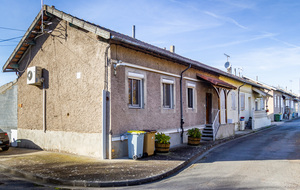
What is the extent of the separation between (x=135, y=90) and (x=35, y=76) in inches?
183

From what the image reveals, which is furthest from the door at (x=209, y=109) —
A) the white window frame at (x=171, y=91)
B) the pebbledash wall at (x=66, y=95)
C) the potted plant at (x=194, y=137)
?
the pebbledash wall at (x=66, y=95)

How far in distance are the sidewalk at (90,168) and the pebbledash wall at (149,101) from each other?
1.23m

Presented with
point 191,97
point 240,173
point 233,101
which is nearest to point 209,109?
point 191,97

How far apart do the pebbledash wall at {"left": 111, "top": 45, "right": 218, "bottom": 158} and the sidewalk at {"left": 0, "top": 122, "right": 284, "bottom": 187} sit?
1.23 m

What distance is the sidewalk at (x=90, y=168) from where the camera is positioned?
21.2ft

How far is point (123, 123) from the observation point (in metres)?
9.45

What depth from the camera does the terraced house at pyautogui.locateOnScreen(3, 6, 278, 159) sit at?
361 inches

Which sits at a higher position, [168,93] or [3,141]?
[168,93]

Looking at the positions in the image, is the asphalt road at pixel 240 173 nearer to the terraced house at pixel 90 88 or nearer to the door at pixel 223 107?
the terraced house at pixel 90 88

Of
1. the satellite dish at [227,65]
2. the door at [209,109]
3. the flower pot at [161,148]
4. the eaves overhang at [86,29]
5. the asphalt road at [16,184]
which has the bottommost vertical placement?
the asphalt road at [16,184]

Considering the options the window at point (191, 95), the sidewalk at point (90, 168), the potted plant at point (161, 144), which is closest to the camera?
the sidewalk at point (90, 168)

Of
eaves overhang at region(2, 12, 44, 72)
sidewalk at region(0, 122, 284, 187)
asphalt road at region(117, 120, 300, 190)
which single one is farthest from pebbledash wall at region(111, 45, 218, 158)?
eaves overhang at region(2, 12, 44, 72)

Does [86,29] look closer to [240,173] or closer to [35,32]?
[35,32]

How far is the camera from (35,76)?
11.4 metres
